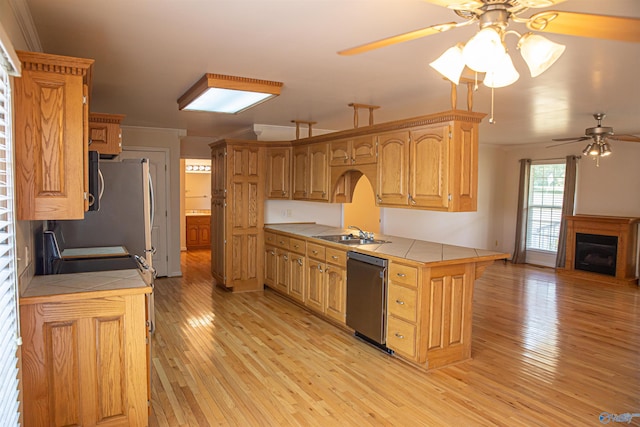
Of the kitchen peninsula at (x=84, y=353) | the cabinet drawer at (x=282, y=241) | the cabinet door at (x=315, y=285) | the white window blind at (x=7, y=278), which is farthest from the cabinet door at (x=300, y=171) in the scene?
the white window blind at (x=7, y=278)

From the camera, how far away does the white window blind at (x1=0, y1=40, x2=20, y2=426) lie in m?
1.70

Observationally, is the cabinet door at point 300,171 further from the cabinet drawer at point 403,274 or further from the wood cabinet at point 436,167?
the cabinet drawer at point 403,274

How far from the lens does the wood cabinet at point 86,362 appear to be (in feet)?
6.97

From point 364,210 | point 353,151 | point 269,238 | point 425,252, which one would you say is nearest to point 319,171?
point 353,151

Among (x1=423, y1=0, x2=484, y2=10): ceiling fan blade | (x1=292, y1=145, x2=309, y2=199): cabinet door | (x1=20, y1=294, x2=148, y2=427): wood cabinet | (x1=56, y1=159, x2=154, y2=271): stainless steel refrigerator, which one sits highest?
(x1=423, y1=0, x2=484, y2=10): ceiling fan blade

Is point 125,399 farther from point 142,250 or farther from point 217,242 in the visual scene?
point 217,242

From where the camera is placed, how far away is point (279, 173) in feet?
19.6

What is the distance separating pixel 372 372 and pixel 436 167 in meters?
1.72

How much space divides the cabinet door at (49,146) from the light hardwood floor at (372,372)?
142cm

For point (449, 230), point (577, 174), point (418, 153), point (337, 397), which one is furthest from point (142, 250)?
point (577, 174)

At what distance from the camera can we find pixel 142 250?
4.15 meters

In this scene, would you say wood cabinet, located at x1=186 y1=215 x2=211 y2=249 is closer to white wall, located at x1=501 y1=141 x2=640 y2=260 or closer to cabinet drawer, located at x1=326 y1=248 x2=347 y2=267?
cabinet drawer, located at x1=326 y1=248 x2=347 y2=267

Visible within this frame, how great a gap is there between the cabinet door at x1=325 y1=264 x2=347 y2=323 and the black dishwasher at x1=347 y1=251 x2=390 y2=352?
94 mm

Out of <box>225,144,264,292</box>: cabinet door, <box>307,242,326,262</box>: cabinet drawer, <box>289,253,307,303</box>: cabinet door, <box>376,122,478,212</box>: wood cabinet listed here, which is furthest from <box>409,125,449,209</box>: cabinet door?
<box>225,144,264,292</box>: cabinet door
